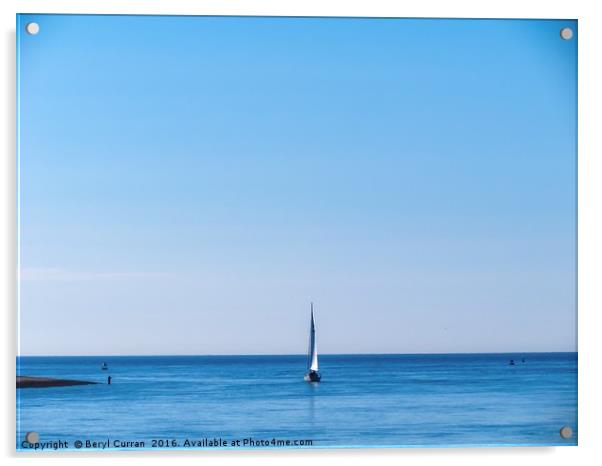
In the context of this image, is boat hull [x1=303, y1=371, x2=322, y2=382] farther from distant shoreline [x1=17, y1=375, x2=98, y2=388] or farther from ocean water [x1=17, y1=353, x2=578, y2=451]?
distant shoreline [x1=17, y1=375, x2=98, y2=388]

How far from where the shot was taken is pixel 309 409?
34.5ft

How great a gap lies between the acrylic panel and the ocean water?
0.05 ft

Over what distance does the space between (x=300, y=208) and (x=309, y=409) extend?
1.11 meters

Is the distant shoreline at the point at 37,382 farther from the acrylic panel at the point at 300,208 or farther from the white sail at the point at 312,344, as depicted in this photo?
the white sail at the point at 312,344

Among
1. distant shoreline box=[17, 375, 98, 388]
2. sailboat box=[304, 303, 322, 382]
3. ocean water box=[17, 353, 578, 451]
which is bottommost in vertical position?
ocean water box=[17, 353, 578, 451]

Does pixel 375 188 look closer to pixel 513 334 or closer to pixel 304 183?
pixel 304 183

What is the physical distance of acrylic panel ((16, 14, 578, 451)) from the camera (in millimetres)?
10391

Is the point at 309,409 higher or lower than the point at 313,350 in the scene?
lower

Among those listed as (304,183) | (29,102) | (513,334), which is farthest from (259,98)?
(513,334)

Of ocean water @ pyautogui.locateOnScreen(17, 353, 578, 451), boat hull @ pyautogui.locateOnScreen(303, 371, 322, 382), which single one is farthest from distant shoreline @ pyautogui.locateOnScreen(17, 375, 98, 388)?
boat hull @ pyautogui.locateOnScreen(303, 371, 322, 382)

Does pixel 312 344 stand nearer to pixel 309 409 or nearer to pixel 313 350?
pixel 313 350
